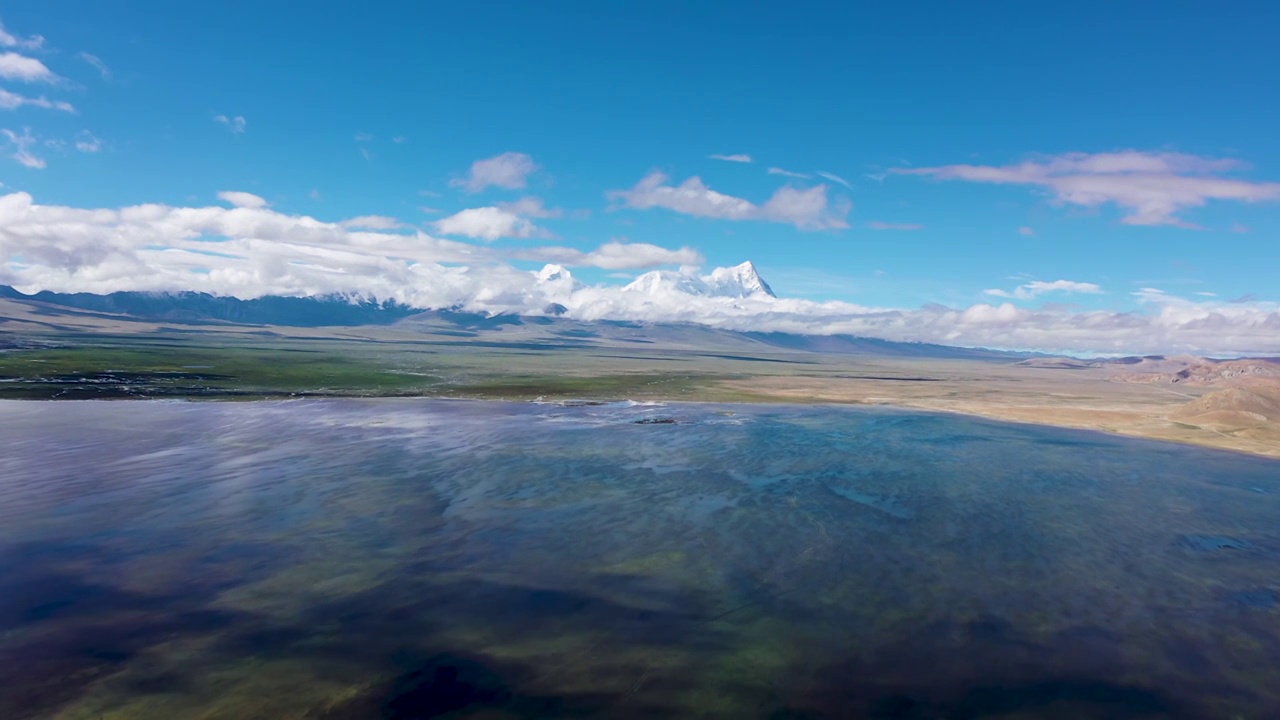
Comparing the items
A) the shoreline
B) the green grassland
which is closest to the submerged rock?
the shoreline

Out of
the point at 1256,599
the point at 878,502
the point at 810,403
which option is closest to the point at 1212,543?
the point at 1256,599

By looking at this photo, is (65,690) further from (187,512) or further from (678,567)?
(678,567)

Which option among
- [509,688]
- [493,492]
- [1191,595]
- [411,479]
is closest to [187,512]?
[411,479]

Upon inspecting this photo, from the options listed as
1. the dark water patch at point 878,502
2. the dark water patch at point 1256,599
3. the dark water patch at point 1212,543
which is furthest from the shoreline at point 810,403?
the dark water patch at point 878,502

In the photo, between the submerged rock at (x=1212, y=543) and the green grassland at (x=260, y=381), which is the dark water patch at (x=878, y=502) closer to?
the submerged rock at (x=1212, y=543)

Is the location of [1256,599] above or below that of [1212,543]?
below

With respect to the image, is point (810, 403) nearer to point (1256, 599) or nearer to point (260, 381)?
point (1256, 599)

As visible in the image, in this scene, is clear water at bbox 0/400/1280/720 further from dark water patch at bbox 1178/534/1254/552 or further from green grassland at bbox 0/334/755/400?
green grassland at bbox 0/334/755/400

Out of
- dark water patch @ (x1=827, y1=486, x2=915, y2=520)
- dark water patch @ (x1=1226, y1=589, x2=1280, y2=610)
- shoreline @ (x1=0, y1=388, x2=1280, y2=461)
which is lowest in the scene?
dark water patch @ (x1=1226, y1=589, x2=1280, y2=610)
